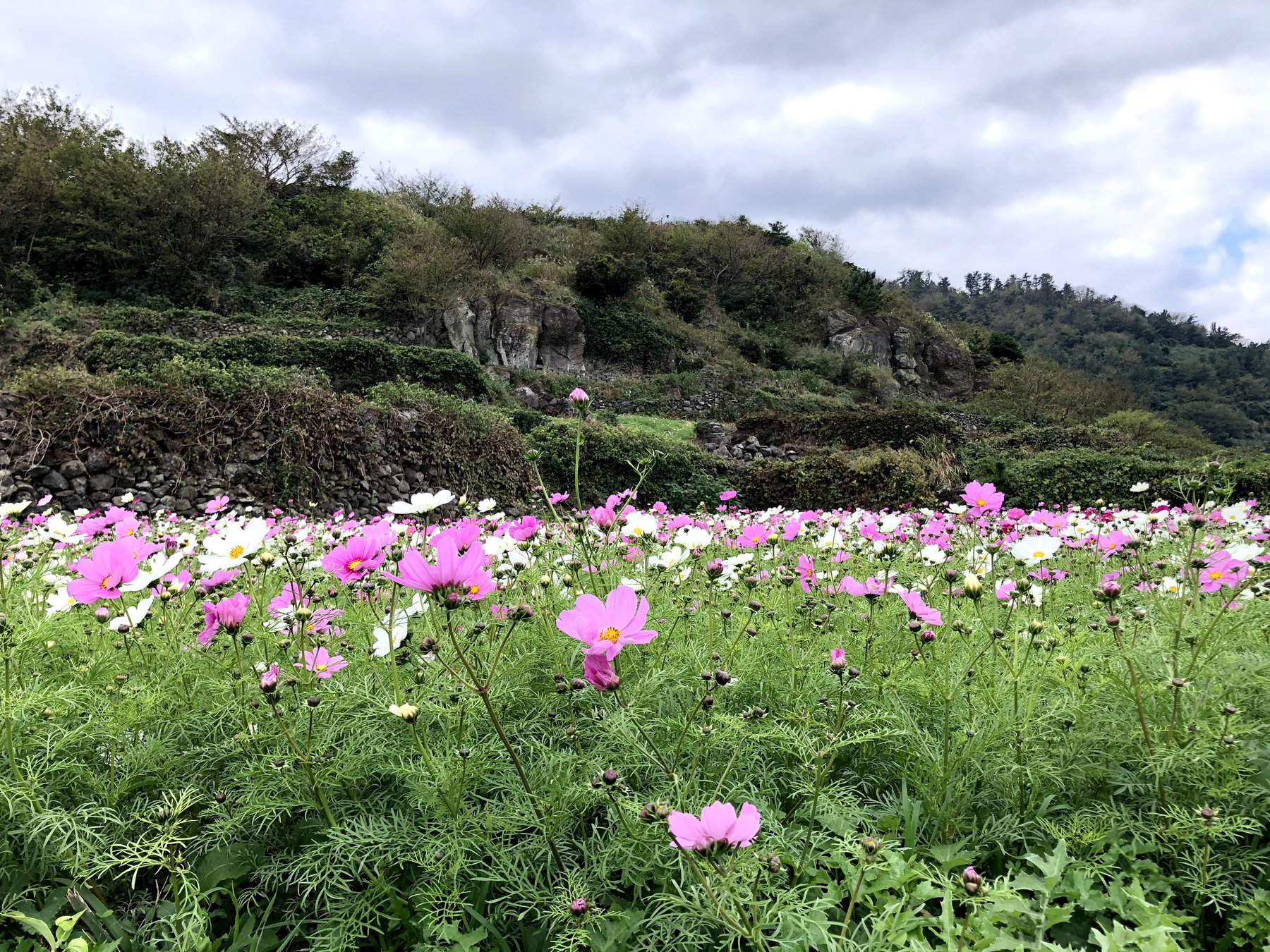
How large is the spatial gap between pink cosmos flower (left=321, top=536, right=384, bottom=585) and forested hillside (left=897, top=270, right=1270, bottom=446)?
31.4 m

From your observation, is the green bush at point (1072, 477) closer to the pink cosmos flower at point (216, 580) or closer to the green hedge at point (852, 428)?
the green hedge at point (852, 428)

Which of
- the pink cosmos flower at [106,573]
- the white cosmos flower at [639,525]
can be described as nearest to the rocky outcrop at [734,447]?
the white cosmos flower at [639,525]

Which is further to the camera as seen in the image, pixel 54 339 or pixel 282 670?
pixel 54 339

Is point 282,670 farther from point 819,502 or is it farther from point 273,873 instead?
point 819,502

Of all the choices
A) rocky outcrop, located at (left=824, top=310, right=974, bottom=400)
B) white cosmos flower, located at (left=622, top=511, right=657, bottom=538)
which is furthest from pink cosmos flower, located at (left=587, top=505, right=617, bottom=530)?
rocky outcrop, located at (left=824, top=310, right=974, bottom=400)

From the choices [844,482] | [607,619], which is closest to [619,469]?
[844,482]

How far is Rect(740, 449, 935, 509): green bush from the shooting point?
8109mm

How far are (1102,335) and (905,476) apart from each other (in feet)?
152

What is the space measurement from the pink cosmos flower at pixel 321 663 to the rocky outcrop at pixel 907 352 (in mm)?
26455

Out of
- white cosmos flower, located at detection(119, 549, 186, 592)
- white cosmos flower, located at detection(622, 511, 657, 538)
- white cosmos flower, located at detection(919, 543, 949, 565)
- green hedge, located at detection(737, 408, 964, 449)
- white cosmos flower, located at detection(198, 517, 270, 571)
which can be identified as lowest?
white cosmos flower, located at detection(119, 549, 186, 592)

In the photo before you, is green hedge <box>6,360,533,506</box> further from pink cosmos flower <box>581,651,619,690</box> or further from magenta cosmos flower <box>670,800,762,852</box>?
magenta cosmos flower <box>670,800,762,852</box>

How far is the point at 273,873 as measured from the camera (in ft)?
3.23

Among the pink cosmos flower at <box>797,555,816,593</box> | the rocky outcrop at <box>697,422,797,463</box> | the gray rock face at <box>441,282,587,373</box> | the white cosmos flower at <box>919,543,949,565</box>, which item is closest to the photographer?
the white cosmos flower at <box>919,543,949,565</box>

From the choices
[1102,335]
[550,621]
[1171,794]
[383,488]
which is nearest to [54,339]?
[383,488]
